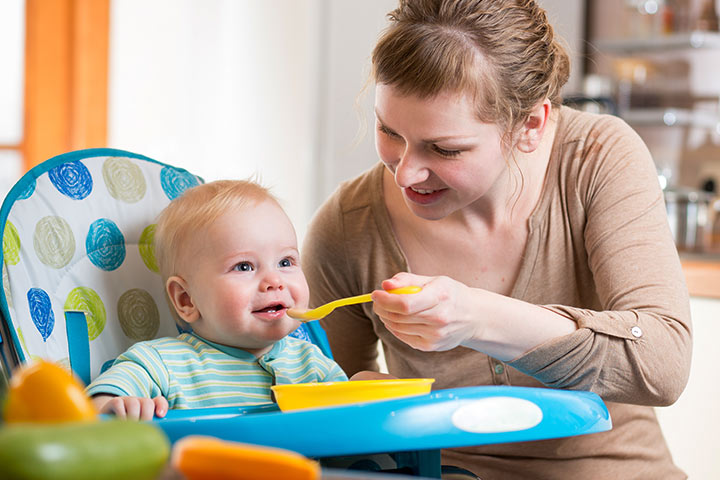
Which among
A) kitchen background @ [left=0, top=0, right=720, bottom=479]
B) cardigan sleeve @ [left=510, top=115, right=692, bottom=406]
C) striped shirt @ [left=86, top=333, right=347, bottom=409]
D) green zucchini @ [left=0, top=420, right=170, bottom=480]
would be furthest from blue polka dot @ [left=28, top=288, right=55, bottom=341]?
kitchen background @ [left=0, top=0, right=720, bottom=479]

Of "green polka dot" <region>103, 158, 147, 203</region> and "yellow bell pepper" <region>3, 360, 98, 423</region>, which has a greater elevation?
"green polka dot" <region>103, 158, 147, 203</region>

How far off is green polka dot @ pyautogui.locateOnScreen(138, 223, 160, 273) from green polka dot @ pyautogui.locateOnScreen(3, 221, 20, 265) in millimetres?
206

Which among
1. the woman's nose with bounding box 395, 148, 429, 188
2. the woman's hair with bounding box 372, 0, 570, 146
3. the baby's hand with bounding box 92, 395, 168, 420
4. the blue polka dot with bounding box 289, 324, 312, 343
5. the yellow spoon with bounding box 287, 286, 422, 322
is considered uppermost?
the woman's hair with bounding box 372, 0, 570, 146

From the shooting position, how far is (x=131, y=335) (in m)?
1.17

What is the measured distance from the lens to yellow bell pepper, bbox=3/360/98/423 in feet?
1.25

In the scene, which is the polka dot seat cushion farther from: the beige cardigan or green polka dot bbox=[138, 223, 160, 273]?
the beige cardigan

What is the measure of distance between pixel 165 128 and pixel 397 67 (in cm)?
222

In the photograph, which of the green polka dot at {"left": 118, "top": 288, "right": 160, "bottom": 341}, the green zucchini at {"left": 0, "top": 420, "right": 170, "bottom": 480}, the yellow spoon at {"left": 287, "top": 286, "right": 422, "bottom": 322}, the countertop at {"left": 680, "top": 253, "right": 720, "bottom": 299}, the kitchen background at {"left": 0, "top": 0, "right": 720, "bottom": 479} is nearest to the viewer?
the green zucchini at {"left": 0, "top": 420, "right": 170, "bottom": 480}

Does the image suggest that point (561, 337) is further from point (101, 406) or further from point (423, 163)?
point (101, 406)

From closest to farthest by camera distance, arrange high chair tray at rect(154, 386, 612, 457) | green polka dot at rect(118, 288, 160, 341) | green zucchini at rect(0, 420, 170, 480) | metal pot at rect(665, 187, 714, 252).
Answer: green zucchini at rect(0, 420, 170, 480)
high chair tray at rect(154, 386, 612, 457)
green polka dot at rect(118, 288, 160, 341)
metal pot at rect(665, 187, 714, 252)

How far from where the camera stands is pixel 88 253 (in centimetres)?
115

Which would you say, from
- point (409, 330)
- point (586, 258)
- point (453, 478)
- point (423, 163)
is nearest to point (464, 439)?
point (409, 330)

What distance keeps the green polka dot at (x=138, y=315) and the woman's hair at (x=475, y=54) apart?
474 millimetres

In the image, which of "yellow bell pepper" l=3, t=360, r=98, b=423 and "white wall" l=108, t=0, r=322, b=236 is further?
"white wall" l=108, t=0, r=322, b=236
